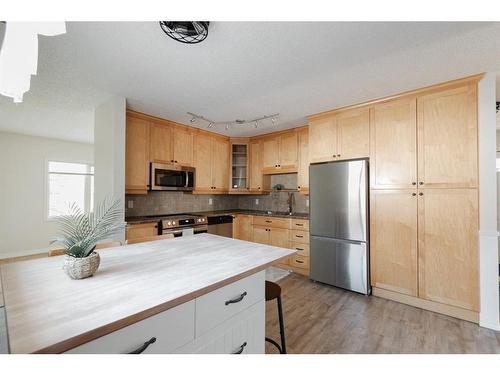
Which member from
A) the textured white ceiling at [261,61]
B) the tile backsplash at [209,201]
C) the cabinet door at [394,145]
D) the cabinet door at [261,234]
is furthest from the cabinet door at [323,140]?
the cabinet door at [261,234]

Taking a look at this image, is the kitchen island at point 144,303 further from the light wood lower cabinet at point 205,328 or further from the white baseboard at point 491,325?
the white baseboard at point 491,325

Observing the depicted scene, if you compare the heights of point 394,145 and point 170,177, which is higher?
point 394,145

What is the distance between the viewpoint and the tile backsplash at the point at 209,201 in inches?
146

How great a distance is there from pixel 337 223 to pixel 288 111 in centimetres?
161

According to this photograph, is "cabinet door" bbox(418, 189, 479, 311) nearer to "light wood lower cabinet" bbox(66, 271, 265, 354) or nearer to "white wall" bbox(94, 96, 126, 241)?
"light wood lower cabinet" bbox(66, 271, 265, 354)

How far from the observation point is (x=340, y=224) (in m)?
2.90

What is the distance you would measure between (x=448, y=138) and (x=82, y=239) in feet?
10.1

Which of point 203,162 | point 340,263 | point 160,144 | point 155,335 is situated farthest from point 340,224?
point 160,144

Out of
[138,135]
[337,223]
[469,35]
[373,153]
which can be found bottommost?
[337,223]

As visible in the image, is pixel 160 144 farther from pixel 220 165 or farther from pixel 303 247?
pixel 303 247

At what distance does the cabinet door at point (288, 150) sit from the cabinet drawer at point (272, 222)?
0.91 metres

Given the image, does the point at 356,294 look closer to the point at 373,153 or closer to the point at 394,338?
the point at 394,338
